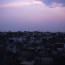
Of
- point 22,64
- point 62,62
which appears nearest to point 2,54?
point 22,64

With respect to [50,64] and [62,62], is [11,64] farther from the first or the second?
[62,62]

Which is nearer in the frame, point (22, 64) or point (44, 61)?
point (22, 64)

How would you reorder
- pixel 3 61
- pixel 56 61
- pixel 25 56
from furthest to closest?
pixel 25 56
pixel 56 61
pixel 3 61

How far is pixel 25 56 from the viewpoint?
3758 mm

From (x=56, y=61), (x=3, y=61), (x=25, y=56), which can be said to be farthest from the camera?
(x=25, y=56)

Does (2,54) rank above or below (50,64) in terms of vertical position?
above

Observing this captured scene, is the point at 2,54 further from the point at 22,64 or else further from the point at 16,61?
the point at 22,64

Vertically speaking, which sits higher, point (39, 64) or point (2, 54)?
point (2, 54)

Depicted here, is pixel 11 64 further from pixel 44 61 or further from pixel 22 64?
pixel 44 61

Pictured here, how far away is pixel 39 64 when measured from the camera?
3.06 metres

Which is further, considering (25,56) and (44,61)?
(25,56)

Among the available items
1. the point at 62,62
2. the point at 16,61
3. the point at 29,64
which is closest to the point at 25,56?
the point at 16,61

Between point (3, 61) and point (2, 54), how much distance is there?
402mm

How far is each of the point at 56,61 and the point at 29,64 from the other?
68 centimetres
